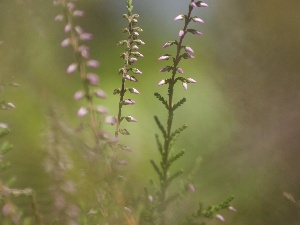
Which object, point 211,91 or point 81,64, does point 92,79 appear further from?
point 211,91

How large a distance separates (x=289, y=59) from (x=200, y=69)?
0.33 meters

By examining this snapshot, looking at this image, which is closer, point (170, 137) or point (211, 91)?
point (170, 137)

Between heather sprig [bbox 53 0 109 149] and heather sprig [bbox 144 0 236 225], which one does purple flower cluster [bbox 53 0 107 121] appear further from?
heather sprig [bbox 144 0 236 225]

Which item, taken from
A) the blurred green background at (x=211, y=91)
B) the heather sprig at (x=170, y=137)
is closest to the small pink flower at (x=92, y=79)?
the heather sprig at (x=170, y=137)

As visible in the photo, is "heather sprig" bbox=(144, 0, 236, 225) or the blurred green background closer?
"heather sprig" bbox=(144, 0, 236, 225)

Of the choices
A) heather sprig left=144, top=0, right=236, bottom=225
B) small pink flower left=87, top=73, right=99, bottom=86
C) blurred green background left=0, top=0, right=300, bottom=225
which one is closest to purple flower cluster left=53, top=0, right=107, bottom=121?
small pink flower left=87, top=73, right=99, bottom=86

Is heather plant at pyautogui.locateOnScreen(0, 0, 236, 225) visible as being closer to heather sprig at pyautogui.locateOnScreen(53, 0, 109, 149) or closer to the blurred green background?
heather sprig at pyautogui.locateOnScreen(53, 0, 109, 149)

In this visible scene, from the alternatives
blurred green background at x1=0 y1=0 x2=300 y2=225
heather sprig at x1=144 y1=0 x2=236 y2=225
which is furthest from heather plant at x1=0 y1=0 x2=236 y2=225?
blurred green background at x1=0 y1=0 x2=300 y2=225

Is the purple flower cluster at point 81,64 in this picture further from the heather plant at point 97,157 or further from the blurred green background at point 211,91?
the blurred green background at point 211,91

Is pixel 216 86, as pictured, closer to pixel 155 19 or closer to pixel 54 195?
pixel 155 19

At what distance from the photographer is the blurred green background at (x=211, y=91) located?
2.80ft

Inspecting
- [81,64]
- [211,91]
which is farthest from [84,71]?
[211,91]

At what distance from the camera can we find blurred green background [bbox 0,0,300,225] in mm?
852

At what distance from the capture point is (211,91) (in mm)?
1326
